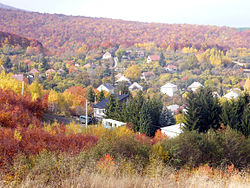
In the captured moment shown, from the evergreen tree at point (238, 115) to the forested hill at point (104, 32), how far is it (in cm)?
8967

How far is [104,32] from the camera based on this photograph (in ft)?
437

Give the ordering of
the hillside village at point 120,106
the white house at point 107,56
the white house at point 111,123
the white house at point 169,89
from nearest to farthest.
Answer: the hillside village at point 120,106, the white house at point 111,123, the white house at point 169,89, the white house at point 107,56

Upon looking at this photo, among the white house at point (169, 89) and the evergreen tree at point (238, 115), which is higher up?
the evergreen tree at point (238, 115)

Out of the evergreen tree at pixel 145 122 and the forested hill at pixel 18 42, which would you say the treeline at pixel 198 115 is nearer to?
the evergreen tree at pixel 145 122

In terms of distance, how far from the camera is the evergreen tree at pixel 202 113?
19922 mm

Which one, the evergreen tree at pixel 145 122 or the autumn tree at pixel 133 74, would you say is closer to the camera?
the evergreen tree at pixel 145 122

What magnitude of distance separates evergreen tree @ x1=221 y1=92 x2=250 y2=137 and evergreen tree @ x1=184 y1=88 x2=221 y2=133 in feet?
3.46

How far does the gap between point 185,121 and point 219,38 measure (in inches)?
4861

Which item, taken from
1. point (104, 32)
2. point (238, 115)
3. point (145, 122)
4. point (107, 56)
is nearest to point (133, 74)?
point (107, 56)

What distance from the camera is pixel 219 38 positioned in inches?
5172

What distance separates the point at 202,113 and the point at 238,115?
107 inches

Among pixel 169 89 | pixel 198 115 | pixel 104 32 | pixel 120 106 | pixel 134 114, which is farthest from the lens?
pixel 104 32

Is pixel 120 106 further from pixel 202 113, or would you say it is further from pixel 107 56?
pixel 107 56

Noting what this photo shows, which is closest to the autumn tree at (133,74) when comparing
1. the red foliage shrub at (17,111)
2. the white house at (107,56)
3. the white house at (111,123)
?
the white house at (107,56)
